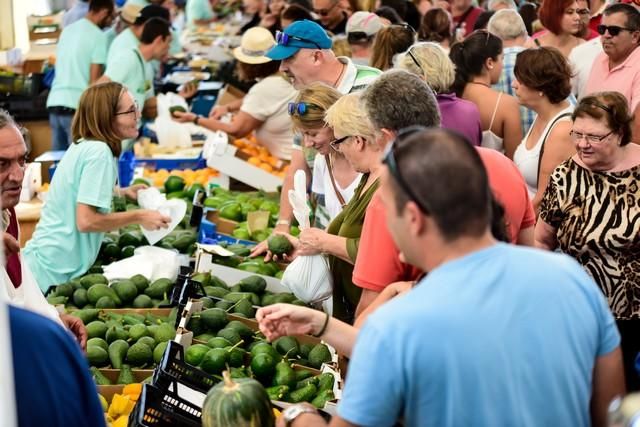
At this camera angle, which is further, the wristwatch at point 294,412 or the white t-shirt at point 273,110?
the white t-shirt at point 273,110

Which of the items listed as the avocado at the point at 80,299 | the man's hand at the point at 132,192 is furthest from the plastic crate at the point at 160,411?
the man's hand at the point at 132,192

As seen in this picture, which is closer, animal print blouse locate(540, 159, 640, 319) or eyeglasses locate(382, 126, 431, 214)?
eyeglasses locate(382, 126, 431, 214)

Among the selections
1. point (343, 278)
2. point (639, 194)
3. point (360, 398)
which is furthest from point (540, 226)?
point (360, 398)

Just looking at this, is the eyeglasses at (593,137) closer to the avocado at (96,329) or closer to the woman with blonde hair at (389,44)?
the avocado at (96,329)

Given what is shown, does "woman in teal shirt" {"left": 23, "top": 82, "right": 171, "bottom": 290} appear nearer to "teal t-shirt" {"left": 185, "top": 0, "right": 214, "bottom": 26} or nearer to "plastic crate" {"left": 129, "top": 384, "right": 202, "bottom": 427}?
"plastic crate" {"left": 129, "top": 384, "right": 202, "bottom": 427}

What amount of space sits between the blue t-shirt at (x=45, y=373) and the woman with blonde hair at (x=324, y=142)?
6.67ft

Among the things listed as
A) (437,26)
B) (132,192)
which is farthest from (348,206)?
(437,26)

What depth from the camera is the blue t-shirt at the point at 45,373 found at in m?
2.00

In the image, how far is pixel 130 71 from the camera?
24.3 ft

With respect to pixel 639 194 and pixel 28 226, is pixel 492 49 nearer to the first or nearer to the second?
pixel 639 194

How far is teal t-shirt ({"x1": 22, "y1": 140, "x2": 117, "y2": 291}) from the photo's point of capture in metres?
4.72

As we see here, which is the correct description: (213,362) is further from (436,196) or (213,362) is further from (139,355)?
(436,196)

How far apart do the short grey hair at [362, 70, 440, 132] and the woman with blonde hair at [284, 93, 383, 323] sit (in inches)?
2.6

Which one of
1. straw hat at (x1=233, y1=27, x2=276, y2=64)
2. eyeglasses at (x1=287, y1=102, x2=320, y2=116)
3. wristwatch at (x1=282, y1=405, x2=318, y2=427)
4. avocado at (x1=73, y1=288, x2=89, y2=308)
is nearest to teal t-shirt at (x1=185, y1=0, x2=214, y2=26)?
straw hat at (x1=233, y1=27, x2=276, y2=64)
